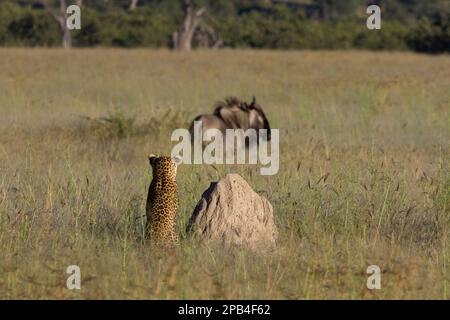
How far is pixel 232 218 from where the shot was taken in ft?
20.5

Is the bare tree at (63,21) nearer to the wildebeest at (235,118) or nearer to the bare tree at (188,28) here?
the bare tree at (188,28)

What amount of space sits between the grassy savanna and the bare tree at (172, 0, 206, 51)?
31488 millimetres

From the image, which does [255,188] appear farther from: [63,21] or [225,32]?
[225,32]

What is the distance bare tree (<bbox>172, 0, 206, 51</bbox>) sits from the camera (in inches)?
1916

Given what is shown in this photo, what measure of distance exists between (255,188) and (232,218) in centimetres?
161

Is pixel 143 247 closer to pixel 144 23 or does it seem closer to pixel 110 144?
pixel 110 144

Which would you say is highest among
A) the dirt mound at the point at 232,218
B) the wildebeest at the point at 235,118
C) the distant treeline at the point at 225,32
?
the distant treeline at the point at 225,32

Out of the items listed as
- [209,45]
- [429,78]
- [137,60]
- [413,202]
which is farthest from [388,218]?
[209,45]

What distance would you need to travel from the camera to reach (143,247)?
617 cm

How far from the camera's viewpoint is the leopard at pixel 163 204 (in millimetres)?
6195

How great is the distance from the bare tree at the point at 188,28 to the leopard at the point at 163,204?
42.0 metres

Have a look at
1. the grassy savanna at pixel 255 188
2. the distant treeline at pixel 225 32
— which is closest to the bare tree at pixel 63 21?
the distant treeline at pixel 225 32

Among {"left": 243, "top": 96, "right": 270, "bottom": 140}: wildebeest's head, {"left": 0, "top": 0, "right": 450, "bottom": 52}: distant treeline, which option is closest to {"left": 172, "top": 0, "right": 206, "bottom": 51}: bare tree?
{"left": 0, "top": 0, "right": 450, "bottom": 52}: distant treeline

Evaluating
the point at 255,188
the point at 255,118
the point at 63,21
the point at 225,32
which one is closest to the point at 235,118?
the point at 255,118
